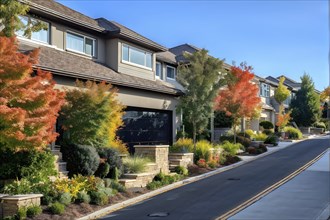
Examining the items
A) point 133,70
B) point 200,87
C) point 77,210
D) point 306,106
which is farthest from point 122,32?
point 306,106

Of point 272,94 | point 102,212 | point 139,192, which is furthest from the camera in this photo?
point 272,94

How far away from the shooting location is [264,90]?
5828cm

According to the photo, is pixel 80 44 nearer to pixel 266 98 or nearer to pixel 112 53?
pixel 112 53

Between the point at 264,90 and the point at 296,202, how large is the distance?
4608cm

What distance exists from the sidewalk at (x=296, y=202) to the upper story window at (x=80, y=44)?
12188mm

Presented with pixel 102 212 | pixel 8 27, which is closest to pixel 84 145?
pixel 102 212

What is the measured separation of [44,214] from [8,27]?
5213mm

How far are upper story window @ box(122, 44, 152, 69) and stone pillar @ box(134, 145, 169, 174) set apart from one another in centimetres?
725

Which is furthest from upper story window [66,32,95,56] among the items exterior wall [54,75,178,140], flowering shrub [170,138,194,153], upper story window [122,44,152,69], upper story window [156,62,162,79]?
upper story window [156,62,162,79]

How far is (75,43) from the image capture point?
22188mm

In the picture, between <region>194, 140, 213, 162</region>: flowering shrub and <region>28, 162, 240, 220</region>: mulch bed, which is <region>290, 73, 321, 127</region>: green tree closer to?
<region>194, 140, 213, 162</region>: flowering shrub

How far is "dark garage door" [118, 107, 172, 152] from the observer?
23797mm

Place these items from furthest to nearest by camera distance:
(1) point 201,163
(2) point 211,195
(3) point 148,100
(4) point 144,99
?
(3) point 148,100 < (4) point 144,99 < (1) point 201,163 < (2) point 211,195

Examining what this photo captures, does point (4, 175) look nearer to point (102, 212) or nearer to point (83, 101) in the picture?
point (102, 212)
